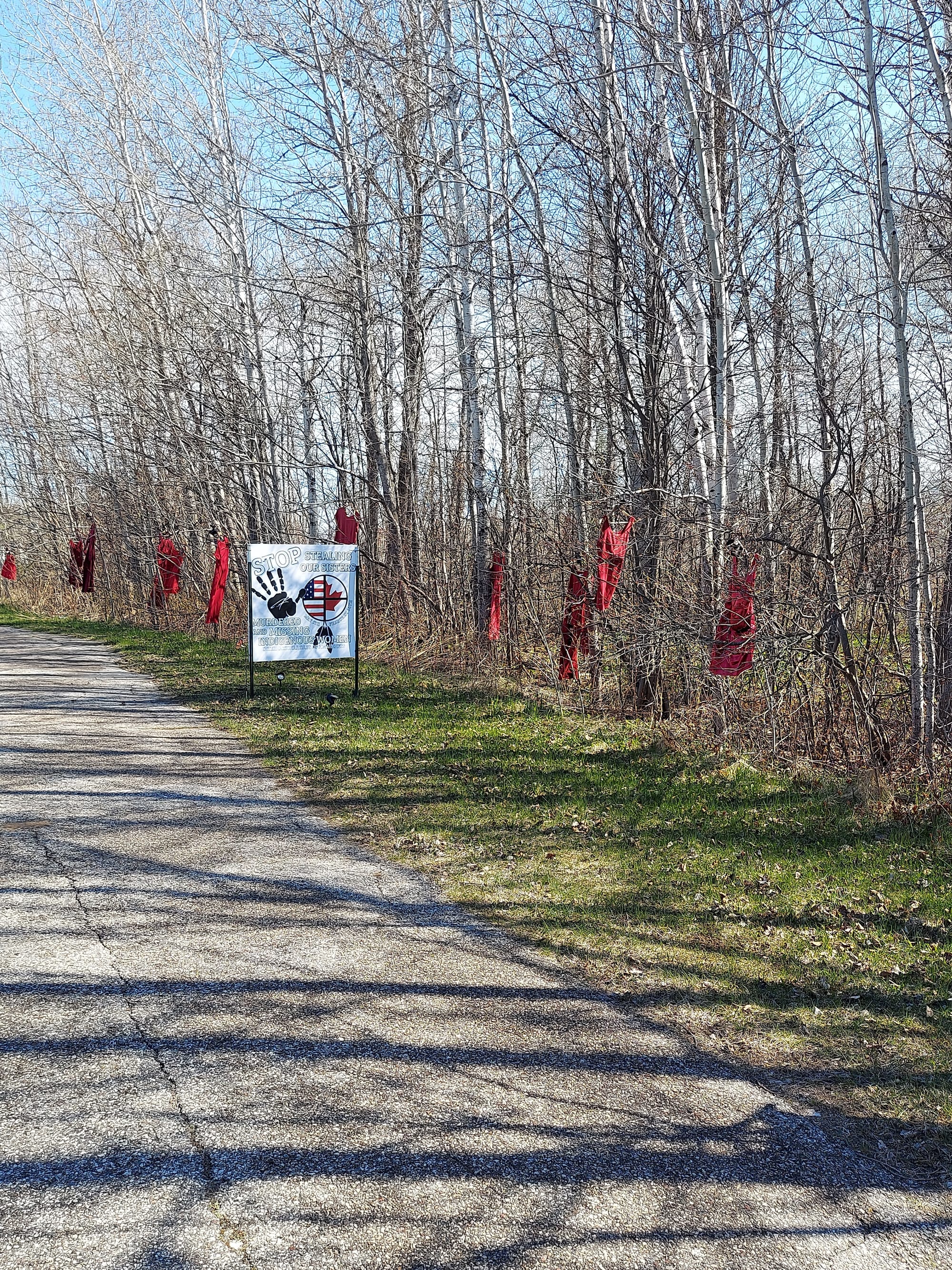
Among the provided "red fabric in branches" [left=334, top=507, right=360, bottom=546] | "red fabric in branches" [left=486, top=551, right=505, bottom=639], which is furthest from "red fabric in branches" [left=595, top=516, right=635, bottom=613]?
"red fabric in branches" [left=334, top=507, right=360, bottom=546]

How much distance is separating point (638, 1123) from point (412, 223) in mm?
13593

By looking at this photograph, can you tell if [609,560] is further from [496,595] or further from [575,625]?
[496,595]

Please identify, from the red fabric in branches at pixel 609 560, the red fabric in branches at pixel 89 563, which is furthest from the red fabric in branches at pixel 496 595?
the red fabric in branches at pixel 89 563

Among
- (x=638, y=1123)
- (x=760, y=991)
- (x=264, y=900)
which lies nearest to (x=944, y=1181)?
(x=638, y=1123)

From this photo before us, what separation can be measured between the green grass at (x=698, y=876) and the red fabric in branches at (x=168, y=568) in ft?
35.0

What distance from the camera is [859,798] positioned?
711 cm

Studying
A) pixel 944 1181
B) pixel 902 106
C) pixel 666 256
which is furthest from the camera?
pixel 666 256

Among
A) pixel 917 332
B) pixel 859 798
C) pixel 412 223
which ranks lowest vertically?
pixel 859 798

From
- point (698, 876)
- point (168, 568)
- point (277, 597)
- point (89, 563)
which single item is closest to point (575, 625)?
point (277, 597)

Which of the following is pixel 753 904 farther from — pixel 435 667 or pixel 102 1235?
pixel 435 667

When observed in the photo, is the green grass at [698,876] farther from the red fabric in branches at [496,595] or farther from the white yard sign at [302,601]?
the red fabric in branches at [496,595]

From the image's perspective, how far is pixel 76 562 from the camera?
2762cm

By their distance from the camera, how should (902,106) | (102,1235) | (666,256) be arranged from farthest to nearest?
1. (666,256)
2. (902,106)
3. (102,1235)

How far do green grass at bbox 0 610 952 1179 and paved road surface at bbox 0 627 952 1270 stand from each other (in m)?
0.31
